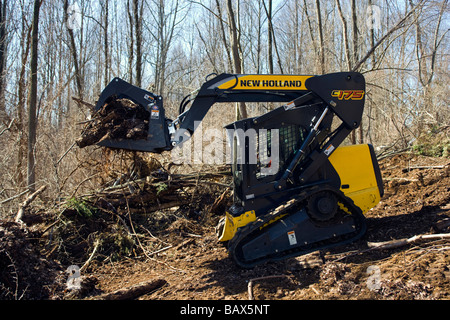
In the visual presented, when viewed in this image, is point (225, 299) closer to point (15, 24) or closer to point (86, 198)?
point (86, 198)

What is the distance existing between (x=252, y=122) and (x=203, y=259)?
6.46 ft

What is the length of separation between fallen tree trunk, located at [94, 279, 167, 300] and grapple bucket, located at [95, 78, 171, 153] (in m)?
1.55

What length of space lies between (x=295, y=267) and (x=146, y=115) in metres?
2.55

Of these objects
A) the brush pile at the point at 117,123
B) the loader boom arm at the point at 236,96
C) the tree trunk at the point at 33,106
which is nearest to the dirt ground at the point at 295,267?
the brush pile at the point at 117,123

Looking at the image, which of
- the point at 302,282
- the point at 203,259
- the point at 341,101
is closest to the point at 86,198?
the point at 203,259

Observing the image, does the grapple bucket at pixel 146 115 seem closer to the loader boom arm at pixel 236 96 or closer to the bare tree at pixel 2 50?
the loader boom arm at pixel 236 96

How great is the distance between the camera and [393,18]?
1525cm

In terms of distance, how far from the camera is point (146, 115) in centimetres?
439

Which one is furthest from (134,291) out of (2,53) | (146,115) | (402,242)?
(2,53)

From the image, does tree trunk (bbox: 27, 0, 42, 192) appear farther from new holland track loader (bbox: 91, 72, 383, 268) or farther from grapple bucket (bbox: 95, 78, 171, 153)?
new holland track loader (bbox: 91, 72, 383, 268)

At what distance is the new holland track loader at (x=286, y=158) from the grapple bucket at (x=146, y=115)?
1 cm

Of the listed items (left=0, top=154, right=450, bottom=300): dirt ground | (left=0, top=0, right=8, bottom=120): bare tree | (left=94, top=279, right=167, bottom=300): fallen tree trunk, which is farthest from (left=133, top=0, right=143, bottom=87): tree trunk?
(left=94, top=279, right=167, bottom=300): fallen tree trunk

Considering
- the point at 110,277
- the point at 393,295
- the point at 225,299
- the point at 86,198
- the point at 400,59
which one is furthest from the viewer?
the point at 400,59

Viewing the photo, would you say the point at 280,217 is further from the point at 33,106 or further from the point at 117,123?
the point at 33,106
